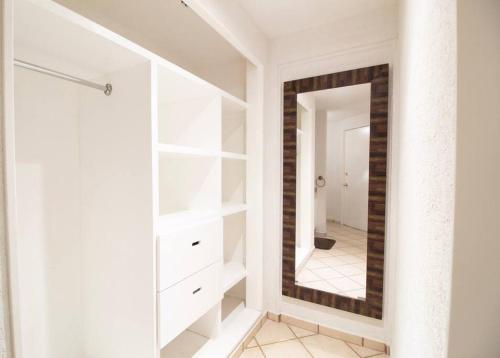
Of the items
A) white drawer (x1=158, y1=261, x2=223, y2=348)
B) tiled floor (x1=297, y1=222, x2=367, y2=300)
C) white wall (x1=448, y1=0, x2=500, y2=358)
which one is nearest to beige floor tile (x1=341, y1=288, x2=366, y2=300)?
tiled floor (x1=297, y1=222, x2=367, y2=300)

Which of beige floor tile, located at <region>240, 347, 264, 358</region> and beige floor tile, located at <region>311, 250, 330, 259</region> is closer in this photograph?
beige floor tile, located at <region>240, 347, 264, 358</region>

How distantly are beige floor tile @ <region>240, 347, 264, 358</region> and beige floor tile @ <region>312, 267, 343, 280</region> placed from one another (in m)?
0.64

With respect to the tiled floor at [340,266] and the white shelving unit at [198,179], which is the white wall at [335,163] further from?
the white shelving unit at [198,179]

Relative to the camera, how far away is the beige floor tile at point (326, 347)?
149cm

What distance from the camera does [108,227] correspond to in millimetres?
1127

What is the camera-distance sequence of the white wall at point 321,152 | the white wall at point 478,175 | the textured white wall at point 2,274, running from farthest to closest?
the white wall at point 321,152 → the textured white wall at point 2,274 → the white wall at point 478,175

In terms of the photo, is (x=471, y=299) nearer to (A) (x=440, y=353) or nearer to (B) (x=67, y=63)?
(A) (x=440, y=353)

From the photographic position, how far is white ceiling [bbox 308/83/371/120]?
156 cm

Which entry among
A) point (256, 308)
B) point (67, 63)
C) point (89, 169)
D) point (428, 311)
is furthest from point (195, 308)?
point (67, 63)

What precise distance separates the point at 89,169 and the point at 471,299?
1.43 m

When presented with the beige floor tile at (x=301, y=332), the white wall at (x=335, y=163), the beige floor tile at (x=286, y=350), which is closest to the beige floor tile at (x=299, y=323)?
the beige floor tile at (x=301, y=332)

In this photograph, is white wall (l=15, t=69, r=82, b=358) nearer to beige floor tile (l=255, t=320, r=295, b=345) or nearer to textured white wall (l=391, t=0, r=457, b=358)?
beige floor tile (l=255, t=320, r=295, b=345)

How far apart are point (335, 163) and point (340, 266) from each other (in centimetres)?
75

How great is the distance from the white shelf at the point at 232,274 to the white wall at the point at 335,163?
0.79 meters
